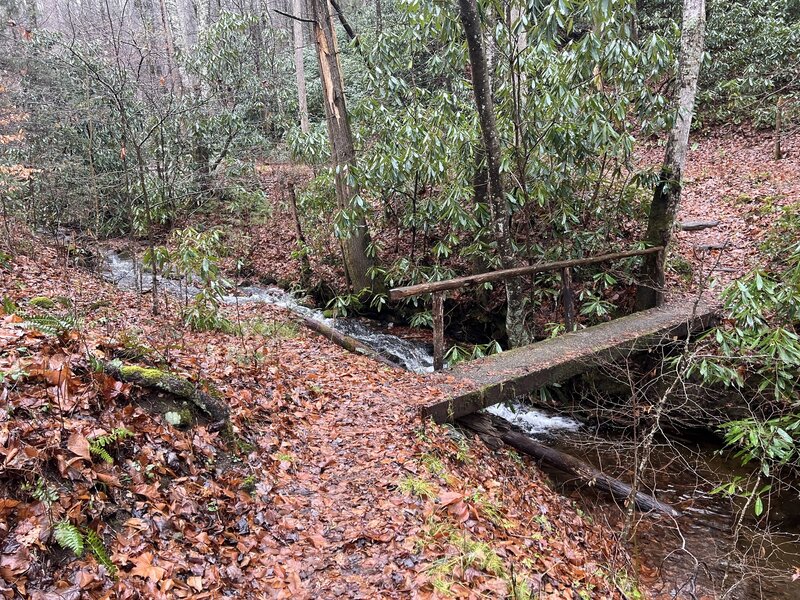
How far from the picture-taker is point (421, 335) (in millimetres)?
9664

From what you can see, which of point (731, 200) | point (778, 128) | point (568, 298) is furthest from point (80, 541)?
point (778, 128)

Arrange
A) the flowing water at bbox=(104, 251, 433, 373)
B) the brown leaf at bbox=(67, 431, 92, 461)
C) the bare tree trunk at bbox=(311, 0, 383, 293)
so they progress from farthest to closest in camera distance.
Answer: the flowing water at bbox=(104, 251, 433, 373)
the bare tree trunk at bbox=(311, 0, 383, 293)
the brown leaf at bbox=(67, 431, 92, 461)

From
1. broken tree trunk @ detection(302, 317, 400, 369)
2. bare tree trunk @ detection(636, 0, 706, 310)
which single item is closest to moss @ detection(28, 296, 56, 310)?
broken tree trunk @ detection(302, 317, 400, 369)

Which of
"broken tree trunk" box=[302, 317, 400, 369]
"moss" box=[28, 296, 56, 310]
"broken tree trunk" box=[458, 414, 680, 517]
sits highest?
"moss" box=[28, 296, 56, 310]

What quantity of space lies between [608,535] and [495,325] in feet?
15.7

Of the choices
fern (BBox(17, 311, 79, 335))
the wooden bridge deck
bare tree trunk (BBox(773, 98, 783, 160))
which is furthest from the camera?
bare tree trunk (BBox(773, 98, 783, 160))

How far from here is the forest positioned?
313 cm

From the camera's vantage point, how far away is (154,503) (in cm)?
302

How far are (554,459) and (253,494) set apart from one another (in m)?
3.62

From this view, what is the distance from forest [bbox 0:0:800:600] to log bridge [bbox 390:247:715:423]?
0.15ft

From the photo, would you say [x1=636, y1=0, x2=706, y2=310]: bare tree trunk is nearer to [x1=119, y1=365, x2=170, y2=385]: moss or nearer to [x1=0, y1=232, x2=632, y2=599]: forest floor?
[x1=0, y1=232, x2=632, y2=599]: forest floor

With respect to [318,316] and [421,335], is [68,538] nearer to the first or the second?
[421,335]

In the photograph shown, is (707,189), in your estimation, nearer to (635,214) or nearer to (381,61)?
(635,214)

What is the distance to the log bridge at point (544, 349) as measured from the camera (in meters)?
5.41
